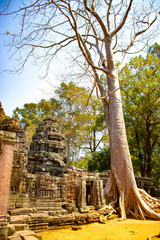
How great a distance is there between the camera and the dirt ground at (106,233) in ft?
12.7

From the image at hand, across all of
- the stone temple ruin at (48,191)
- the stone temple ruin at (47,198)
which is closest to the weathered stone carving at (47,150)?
the stone temple ruin at (47,198)

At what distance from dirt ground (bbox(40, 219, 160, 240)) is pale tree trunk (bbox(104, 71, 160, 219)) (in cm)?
99

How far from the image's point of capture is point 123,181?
263 inches

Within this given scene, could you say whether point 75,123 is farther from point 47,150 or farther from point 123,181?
point 123,181

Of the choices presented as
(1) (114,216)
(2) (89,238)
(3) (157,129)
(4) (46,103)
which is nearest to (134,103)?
(3) (157,129)

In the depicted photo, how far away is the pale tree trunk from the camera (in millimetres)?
6188

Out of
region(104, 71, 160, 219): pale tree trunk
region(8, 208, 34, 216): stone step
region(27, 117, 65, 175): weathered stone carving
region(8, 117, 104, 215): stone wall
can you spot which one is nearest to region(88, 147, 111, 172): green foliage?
region(27, 117, 65, 175): weathered stone carving

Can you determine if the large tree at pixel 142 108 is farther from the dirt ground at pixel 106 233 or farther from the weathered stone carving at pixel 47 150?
the dirt ground at pixel 106 233

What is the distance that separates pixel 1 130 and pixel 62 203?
4.49 meters

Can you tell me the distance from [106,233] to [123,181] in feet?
8.88

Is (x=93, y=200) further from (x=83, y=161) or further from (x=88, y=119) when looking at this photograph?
(x=83, y=161)

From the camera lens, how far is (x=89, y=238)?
3.86 metres

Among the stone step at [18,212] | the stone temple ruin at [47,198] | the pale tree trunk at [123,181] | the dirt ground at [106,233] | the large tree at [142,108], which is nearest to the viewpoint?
the dirt ground at [106,233]

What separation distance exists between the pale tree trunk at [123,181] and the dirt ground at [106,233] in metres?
0.99
